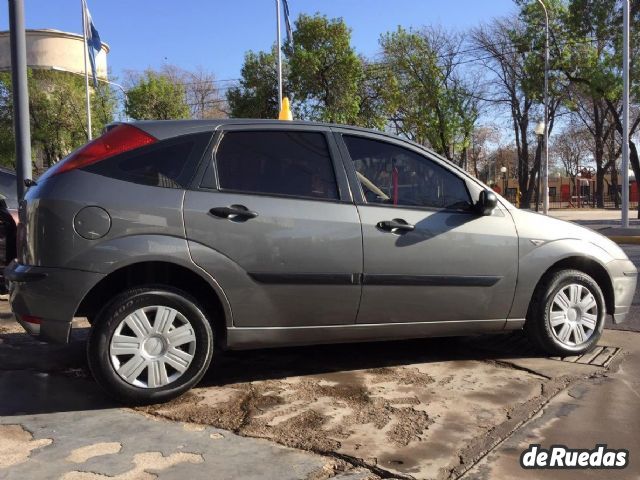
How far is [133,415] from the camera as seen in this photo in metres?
3.44

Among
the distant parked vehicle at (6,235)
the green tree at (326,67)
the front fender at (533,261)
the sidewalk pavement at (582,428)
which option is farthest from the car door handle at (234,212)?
the green tree at (326,67)

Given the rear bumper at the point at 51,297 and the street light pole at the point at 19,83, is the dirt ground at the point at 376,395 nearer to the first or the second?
the rear bumper at the point at 51,297

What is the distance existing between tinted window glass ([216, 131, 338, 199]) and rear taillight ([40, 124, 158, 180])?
0.49 meters

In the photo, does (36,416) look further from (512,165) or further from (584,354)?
(512,165)

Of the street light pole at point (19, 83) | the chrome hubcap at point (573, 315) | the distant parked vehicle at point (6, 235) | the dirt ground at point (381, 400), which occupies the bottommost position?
the dirt ground at point (381, 400)

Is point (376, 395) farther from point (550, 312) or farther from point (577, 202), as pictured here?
point (577, 202)

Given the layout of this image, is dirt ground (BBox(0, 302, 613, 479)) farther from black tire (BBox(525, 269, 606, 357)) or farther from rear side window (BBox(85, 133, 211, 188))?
rear side window (BBox(85, 133, 211, 188))

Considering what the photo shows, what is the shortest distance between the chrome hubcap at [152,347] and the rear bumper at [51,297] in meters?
0.29

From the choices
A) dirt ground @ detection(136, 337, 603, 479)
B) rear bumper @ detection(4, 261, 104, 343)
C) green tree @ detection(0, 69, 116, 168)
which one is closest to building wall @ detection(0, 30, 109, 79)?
green tree @ detection(0, 69, 116, 168)

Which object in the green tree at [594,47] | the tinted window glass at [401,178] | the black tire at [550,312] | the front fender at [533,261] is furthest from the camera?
the green tree at [594,47]

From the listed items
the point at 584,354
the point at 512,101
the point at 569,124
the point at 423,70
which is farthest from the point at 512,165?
the point at 584,354

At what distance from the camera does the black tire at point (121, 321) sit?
3443 mm

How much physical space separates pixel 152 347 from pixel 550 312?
2910 mm

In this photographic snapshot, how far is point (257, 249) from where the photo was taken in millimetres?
3660
